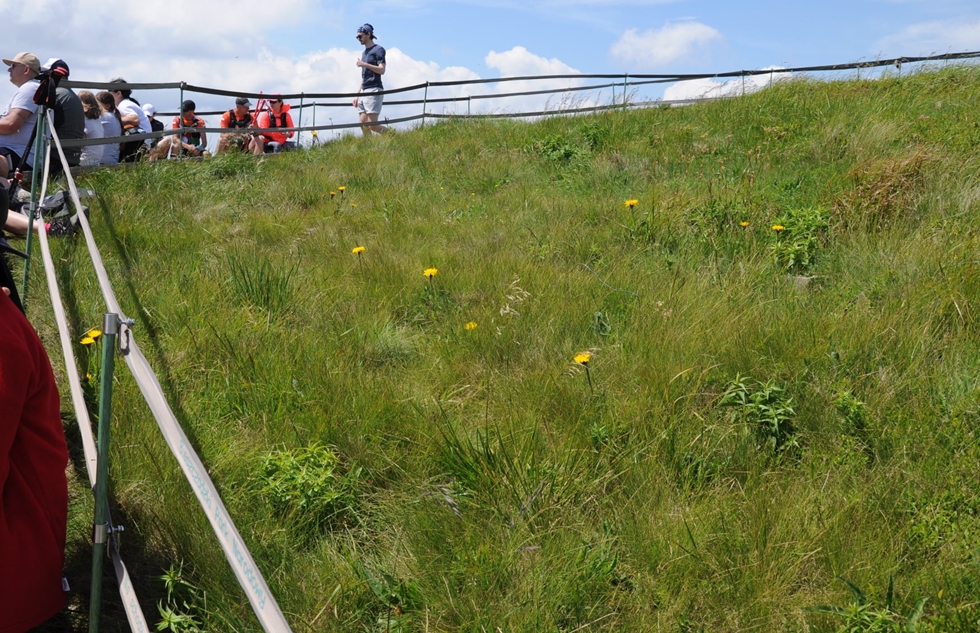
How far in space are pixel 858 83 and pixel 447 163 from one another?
5.29 m

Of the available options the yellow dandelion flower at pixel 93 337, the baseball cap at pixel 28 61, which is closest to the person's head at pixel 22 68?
the baseball cap at pixel 28 61

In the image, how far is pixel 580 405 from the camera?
315 cm

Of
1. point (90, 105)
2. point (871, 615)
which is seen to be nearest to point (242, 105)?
point (90, 105)

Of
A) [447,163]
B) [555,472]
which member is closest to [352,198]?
[447,163]

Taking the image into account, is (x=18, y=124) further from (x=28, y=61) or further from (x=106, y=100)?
(x=106, y=100)

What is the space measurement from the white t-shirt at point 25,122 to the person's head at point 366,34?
6187 millimetres

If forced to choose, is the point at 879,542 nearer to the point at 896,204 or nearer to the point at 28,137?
the point at 896,204

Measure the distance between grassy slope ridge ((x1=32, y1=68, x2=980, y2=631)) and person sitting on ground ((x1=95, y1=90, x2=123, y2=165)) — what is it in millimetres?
3820

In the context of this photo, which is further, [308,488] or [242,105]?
[242,105]

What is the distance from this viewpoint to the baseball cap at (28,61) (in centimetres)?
773

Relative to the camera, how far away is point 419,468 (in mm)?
2914

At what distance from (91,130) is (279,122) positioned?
16.0 feet

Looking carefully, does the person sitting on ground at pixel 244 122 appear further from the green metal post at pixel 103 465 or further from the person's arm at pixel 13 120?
the green metal post at pixel 103 465

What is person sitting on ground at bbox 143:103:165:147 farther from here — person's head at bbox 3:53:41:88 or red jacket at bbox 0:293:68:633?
red jacket at bbox 0:293:68:633
